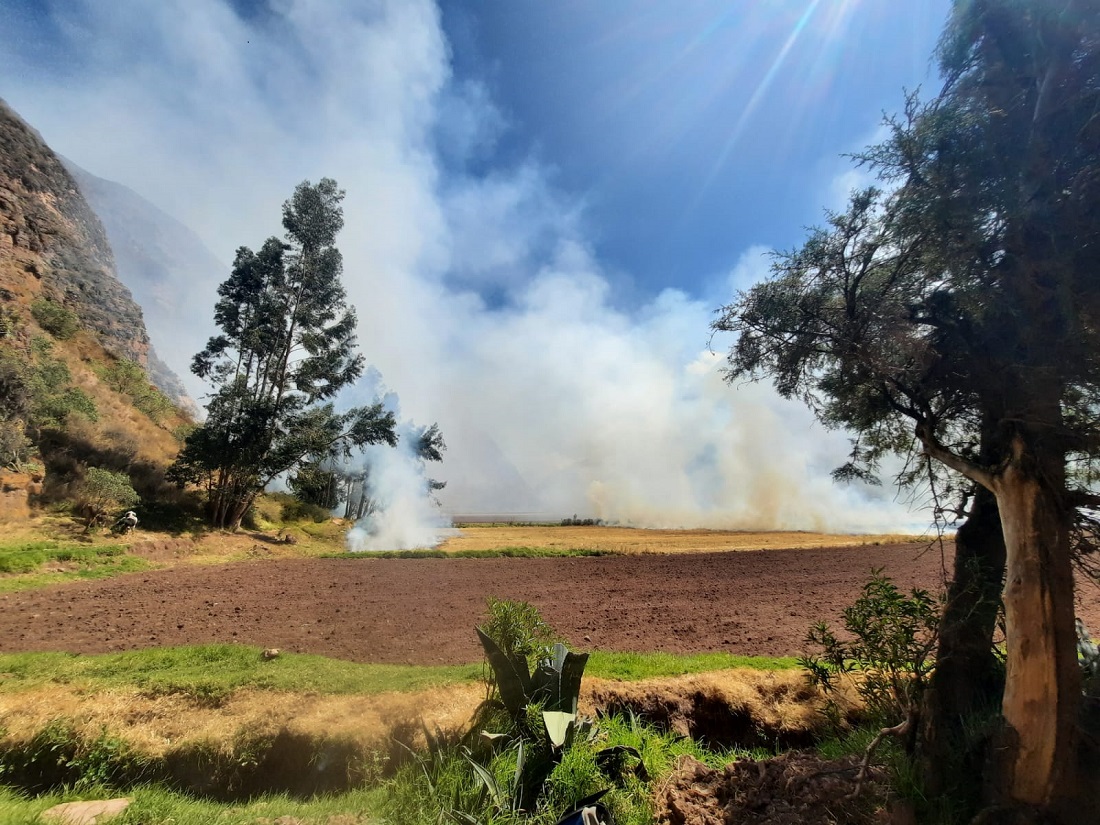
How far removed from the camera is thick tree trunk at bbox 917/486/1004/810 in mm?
3432

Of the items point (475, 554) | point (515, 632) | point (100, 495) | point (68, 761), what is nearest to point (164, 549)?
point (100, 495)

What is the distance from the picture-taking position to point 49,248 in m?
32.4

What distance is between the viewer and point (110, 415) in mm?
22922

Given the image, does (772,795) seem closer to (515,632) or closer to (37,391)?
(515,632)

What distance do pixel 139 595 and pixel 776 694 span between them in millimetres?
13666

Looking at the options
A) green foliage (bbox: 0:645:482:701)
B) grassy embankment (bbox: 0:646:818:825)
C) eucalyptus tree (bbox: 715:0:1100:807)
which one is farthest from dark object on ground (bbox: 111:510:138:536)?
eucalyptus tree (bbox: 715:0:1100:807)

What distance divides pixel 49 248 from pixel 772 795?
49.3 metres

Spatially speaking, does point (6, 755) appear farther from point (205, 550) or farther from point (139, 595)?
point (205, 550)

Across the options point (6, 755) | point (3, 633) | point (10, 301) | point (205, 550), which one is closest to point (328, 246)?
point (10, 301)

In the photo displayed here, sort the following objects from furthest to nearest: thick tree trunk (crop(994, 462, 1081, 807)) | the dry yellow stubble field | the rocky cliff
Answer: the dry yellow stubble field
the rocky cliff
thick tree trunk (crop(994, 462, 1081, 807))

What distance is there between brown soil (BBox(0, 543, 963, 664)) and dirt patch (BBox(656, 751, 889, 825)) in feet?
6.95

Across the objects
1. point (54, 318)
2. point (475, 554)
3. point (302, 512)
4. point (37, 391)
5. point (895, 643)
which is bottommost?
point (475, 554)

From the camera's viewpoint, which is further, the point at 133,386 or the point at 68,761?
the point at 133,386

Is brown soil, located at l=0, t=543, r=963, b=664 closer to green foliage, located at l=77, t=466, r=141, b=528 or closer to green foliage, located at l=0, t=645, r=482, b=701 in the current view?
green foliage, located at l=0, t=645, r=482, b=701
